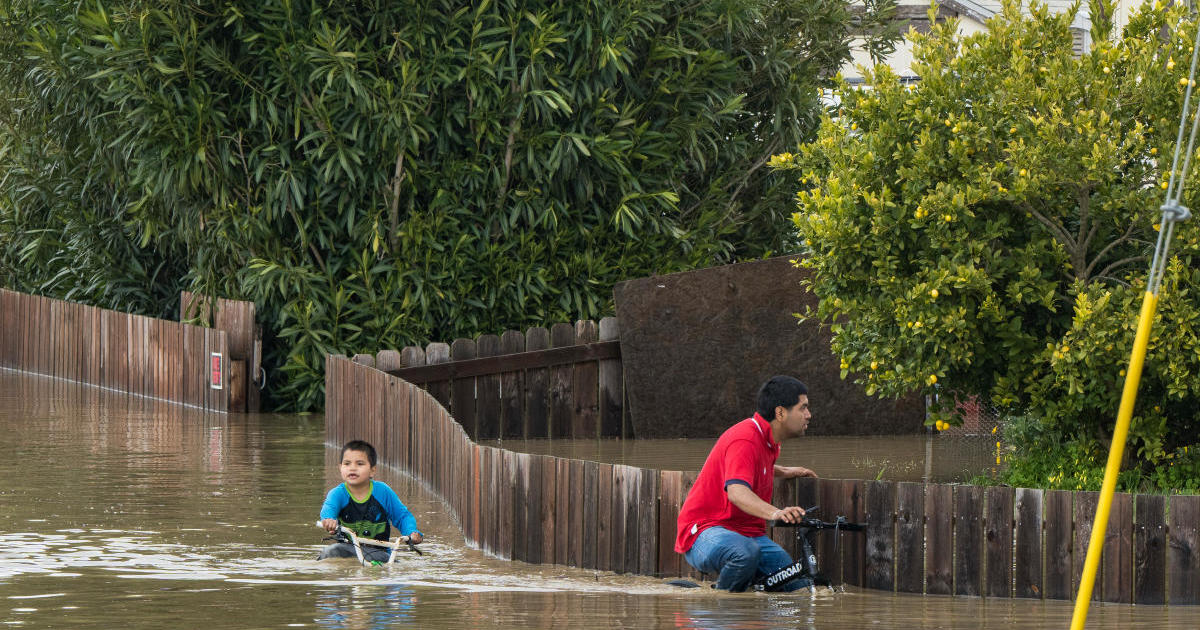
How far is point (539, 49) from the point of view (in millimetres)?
18531

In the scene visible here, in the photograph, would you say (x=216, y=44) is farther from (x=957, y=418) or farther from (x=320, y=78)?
(x=957, y=418)

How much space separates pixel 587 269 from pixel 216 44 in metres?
4.95

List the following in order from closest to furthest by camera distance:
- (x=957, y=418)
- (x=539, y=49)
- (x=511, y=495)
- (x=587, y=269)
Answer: (x=511, y=495), (x=957, y=418), (x=539, y=49), (x=587, y=269)

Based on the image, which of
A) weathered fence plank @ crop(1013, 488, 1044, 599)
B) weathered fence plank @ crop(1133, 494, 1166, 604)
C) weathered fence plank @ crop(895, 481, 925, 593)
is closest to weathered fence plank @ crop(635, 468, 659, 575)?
weathered fence plank @ crop(895, 481, 925, 593)

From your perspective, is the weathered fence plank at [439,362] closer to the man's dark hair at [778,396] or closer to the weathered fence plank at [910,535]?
the man's dark hair at [778,396]

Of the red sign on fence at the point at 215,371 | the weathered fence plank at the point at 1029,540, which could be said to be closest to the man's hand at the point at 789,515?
the weathered fence plank at the point at 1029,540

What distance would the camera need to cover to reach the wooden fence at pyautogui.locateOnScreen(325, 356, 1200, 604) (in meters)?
8.16

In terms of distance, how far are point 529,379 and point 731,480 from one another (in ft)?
27.7

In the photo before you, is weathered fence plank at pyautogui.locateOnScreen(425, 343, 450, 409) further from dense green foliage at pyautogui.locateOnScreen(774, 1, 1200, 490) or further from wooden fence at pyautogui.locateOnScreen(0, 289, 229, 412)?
dense green foliage at pyautogui.locateOnScreen(774, 1, 1200, 490)

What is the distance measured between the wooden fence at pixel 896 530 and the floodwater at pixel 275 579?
15 centimetres

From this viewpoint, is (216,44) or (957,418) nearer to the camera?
(957,418)

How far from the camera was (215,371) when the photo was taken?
65.3 feet

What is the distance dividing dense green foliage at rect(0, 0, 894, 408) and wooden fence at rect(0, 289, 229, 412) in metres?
0.78

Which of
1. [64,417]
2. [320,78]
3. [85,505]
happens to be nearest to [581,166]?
[320,78]
